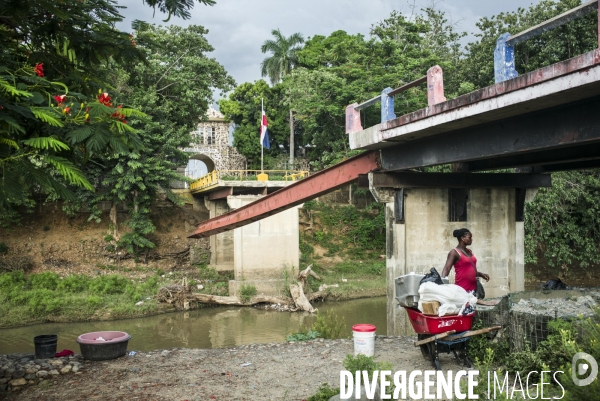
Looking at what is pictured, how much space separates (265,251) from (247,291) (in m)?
1.97

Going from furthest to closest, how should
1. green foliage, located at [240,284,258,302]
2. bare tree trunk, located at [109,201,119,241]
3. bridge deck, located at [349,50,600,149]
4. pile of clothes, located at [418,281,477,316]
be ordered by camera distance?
bare tree trunk, located at [109,201,119,241] < green foliage, located at [240,284,258,302] < pile of clothes, located at [418,281,477,316] < bridge deck, located at [349,50,600,149]

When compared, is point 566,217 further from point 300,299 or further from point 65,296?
point 65,296

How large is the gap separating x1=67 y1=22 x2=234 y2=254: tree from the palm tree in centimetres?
1194

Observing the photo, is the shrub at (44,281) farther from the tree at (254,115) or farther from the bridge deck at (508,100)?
the tree at (254,115)

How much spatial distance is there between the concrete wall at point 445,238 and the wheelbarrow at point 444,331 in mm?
4416

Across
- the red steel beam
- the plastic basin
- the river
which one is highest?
the red steel beam

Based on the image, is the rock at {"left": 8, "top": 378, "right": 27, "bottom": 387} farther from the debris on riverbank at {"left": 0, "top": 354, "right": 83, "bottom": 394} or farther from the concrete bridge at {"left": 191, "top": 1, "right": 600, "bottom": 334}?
the concrete bridge at {"left": 191, "top": 1, "right": 600, "bottom": 334}

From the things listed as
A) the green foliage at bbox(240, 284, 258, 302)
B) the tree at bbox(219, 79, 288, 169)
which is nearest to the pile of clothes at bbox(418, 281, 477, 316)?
the green foliage at bbox(240, 284, 258, 302)

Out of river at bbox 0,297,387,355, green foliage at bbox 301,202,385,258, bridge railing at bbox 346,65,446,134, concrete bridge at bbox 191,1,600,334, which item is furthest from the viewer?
green foliage at bbox 301,202,385,258

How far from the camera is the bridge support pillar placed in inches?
912

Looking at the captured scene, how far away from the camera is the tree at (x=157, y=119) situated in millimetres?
25344

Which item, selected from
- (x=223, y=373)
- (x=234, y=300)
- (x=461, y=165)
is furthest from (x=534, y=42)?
(x=223, y=373)

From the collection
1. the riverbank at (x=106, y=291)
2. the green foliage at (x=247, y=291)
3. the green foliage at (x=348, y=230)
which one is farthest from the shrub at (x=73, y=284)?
the green foliage at (x=348, y=230)

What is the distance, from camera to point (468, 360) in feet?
24.3
